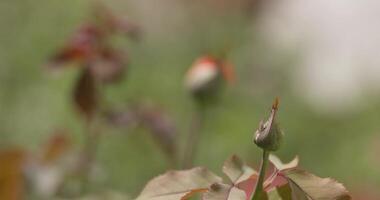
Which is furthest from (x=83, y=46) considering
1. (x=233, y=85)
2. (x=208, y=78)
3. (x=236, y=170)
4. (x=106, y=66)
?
(x=233, y=85)

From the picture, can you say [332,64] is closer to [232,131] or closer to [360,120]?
[360,120]

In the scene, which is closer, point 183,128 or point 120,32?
point 120,32

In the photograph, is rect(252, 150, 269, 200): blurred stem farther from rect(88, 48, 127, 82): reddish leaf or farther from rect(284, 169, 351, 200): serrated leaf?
rect(88, 48, 127, 82): reddish leaf

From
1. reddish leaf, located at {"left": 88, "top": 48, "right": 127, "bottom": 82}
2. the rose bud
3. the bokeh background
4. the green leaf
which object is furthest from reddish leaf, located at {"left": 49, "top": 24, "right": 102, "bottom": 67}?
the green leaf

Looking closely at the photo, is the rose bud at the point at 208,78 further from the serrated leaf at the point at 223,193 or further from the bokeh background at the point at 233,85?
the serrated leaf at the point at 223,193

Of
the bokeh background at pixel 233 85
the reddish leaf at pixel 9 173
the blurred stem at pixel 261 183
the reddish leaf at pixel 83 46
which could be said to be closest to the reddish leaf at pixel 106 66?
the reddish leaf at pixel 83 46

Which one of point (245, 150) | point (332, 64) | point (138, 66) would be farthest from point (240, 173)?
point (332, 64)

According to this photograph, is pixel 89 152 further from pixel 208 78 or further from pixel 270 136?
pixel 270 136
